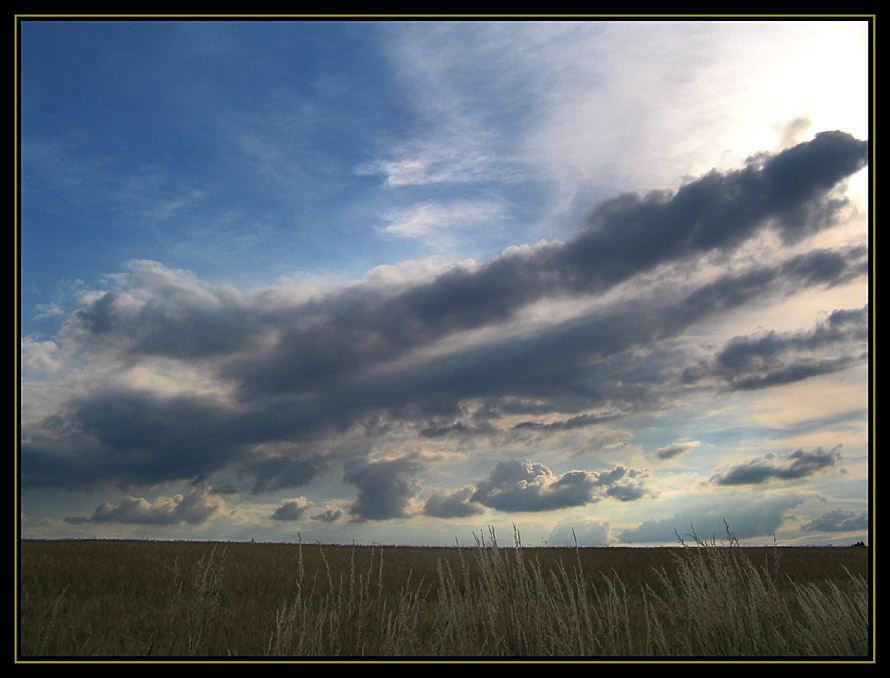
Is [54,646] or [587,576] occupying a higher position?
[54,646]

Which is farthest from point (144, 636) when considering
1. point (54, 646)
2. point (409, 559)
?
point (409, 559)

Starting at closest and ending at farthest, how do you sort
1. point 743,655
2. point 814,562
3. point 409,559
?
1. point 743,655
2. point 814,562
3. point 409,559

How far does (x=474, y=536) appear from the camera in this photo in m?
8.74

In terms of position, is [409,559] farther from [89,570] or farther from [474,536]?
[474,536]

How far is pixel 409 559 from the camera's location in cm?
3228
